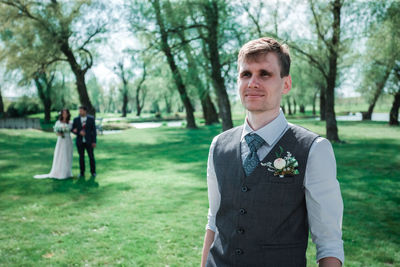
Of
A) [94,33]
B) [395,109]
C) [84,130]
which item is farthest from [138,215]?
[395,109]

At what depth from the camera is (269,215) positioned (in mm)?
1715

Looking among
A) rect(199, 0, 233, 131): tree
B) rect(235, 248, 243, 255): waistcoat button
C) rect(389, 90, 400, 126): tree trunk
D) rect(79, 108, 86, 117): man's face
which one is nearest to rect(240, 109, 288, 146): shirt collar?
rect(235, 248, 243, 255): waistcoat button

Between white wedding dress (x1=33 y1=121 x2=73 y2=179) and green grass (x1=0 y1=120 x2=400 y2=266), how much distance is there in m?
0.54

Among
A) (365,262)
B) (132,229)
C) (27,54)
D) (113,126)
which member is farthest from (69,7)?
(365,262)

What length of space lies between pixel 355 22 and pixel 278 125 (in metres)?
15.0

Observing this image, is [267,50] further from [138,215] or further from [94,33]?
[94,33]

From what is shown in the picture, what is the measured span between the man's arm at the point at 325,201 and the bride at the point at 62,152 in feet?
34.0

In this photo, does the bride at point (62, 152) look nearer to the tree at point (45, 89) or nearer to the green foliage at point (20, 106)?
the tree at point (45, 89)

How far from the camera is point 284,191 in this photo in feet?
5.65

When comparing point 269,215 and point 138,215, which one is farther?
point 138,215

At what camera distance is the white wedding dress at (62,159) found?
10711 millimetres

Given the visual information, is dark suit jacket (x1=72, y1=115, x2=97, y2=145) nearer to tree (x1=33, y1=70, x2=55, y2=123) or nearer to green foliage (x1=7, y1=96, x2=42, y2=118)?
tree (x1=33, y1=70, x2=55, y2=123)

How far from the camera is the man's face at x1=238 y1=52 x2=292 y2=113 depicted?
5.89 feet

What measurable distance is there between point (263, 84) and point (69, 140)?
10.5 meters
